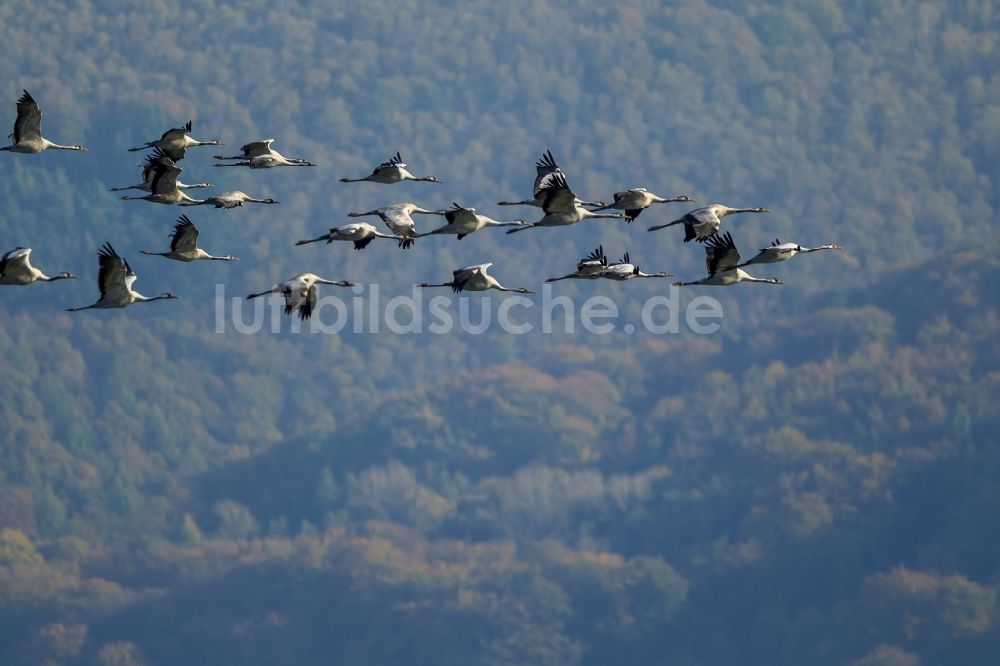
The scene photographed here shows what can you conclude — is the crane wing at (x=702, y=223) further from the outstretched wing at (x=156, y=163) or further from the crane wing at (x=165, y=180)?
the outstretched wing at (x=156, y=163)

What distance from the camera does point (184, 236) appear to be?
248ft

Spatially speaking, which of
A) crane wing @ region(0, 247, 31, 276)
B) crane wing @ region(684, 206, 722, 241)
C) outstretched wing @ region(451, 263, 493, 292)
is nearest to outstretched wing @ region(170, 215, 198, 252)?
crane wing @ region(0, 247, 31, 276)

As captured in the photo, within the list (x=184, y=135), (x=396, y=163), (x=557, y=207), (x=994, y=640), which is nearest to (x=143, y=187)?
(x=184, y=135)

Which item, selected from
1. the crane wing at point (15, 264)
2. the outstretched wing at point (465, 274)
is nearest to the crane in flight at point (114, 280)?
the crane wing at point (15, 264)

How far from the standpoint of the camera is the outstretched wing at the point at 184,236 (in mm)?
75375

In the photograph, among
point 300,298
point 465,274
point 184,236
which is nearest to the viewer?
point 300,298

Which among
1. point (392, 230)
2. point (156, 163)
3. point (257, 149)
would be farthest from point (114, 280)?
point (257, 149)

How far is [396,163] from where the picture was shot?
79.6 m

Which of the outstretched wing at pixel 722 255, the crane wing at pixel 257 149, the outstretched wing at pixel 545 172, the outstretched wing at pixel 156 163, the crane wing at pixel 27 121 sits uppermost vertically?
the crane wing at pixel 27 121

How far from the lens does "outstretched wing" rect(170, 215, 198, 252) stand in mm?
75375

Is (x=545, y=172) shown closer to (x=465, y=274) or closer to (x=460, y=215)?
(x=460, y=215)

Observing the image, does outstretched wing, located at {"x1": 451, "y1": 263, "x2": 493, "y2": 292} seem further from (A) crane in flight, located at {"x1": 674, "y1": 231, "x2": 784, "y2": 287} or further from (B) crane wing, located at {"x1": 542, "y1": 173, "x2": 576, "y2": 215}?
(A) crane in flight, located at {"x1": 674, "y1": 231, "x2": 784, "y2": 287}

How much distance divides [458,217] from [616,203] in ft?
14.9

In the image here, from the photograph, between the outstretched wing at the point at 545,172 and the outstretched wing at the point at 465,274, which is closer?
the outstretched wing at the point at 545,172
